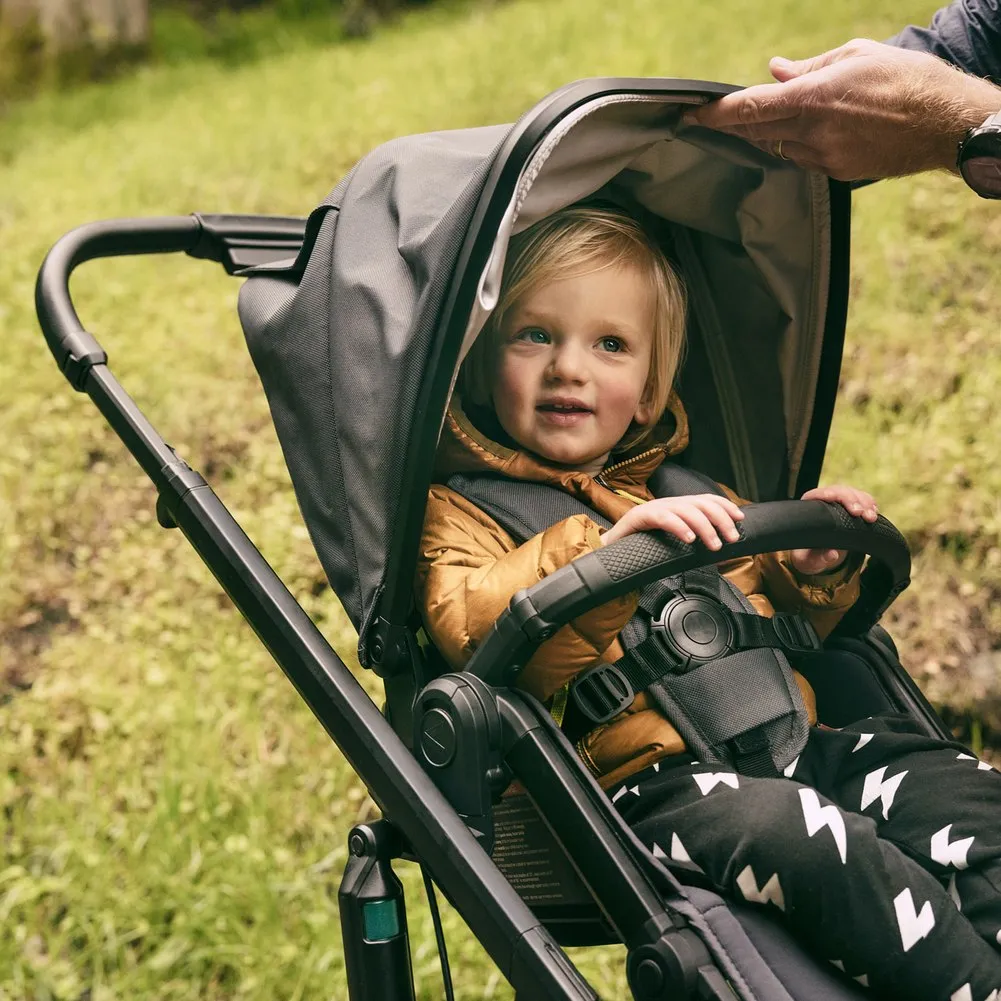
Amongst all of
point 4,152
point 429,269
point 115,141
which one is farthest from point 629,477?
point 4,152

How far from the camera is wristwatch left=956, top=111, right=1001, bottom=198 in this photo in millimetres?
1763

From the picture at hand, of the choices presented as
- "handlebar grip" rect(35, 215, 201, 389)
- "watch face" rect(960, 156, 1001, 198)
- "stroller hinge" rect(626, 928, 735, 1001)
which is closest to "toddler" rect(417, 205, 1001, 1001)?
"stroller hinge" rect(626, 928, 735, 1001)

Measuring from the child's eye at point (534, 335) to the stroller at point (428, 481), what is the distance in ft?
0.90

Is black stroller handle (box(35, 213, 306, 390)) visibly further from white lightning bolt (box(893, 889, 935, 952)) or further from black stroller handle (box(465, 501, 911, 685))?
white lightning bolt (box(893, 889, 935, 952))

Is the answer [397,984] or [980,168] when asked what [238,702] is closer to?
[397,984]

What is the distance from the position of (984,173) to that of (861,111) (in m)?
0.20

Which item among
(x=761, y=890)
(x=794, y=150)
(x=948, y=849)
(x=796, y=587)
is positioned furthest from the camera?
(x=796, y=587)

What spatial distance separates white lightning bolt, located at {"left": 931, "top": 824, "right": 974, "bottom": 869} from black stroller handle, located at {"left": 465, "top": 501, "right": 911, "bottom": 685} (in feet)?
1.33

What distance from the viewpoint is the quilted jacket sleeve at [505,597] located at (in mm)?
1654

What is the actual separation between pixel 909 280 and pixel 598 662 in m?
2.98

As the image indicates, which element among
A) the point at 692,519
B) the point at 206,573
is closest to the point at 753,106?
the point at 692,519

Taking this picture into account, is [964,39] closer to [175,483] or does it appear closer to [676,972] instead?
[175,483]

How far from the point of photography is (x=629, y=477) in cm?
215

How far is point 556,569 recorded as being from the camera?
167 centimetres
